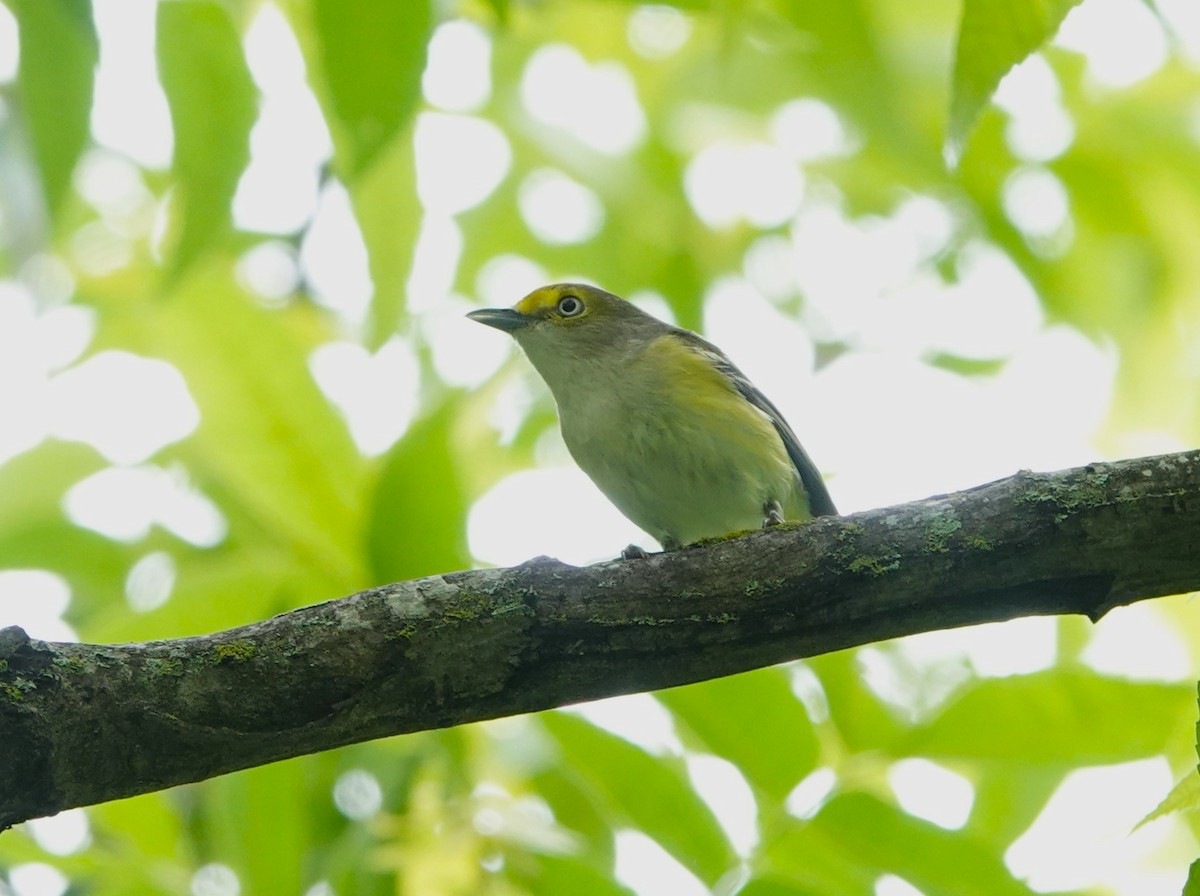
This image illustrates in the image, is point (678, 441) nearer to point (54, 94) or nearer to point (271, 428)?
point (271, 428)

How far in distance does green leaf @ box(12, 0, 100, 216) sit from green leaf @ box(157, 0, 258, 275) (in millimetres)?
461

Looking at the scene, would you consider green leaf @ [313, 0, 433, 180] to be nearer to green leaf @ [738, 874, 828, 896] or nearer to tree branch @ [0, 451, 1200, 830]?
tree branch @ [0, 451, 1200, 830]

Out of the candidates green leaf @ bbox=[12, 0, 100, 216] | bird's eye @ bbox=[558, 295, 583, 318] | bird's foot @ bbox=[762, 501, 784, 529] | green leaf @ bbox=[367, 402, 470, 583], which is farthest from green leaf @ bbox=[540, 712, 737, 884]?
bird's eye @ bbox=[558, 295, 583, 318]

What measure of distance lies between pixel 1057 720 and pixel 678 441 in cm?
273

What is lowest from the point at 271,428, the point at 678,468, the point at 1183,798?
the point at 1183,798

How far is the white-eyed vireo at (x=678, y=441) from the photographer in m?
5.83

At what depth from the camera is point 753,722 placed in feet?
11.4

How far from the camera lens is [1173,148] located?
5.08 metres

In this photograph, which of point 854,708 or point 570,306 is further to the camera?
point 570,306

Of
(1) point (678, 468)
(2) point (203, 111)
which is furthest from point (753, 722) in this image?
(1) point (678, 468)

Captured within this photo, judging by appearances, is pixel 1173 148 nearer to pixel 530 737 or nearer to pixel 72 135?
pixel 530 737

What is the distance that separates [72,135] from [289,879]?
205 centimetres

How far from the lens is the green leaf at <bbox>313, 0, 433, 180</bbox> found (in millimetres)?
3021

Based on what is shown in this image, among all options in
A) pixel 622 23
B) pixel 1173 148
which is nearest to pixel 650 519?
pixel 622 23
